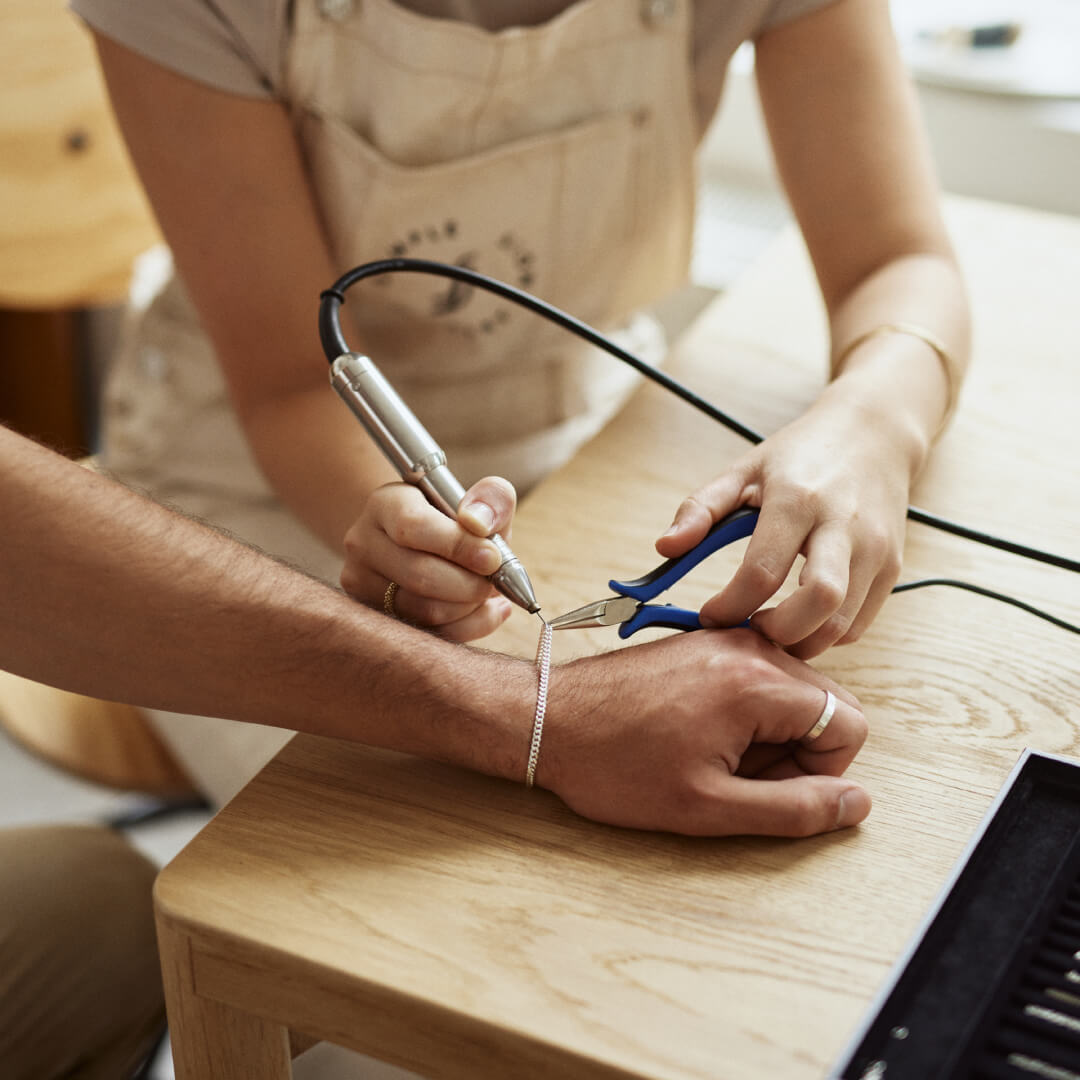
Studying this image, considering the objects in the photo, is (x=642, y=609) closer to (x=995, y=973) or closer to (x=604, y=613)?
(x=604, y=613)

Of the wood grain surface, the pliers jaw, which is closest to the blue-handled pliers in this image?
the pliers jaw

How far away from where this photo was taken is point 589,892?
1.56ft

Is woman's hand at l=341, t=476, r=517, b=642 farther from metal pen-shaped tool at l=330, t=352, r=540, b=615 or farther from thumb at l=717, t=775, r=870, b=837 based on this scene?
thumb at l=717, t=775, r=870, b=837

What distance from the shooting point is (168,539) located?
55 centimetres

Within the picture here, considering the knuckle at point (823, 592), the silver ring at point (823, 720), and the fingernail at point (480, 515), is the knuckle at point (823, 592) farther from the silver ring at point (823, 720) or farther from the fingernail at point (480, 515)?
→ the fingernail at point (480, 515)

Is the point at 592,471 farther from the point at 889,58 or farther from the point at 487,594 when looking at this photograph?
the point at 889,58

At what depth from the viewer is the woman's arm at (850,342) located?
0.57m

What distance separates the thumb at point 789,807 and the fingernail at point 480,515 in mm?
172

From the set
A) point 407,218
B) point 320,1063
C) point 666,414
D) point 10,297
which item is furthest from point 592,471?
point 10,297

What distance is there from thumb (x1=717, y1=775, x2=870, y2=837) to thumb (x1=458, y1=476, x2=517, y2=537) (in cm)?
17

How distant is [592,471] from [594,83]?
1.01 feet

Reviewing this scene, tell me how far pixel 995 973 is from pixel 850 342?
444 mm

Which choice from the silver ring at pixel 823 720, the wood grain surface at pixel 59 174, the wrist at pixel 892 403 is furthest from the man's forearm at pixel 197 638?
the wood grain surface at pixel 59 174

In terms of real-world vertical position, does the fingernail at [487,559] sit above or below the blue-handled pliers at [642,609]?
above
